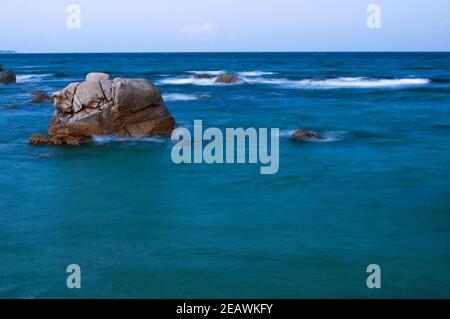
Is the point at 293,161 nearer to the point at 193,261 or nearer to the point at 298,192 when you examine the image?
the point at 298,192

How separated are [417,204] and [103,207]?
27.3ft

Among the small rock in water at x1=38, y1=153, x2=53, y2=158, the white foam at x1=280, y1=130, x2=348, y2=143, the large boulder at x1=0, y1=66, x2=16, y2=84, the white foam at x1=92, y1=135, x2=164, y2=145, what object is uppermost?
the large boulder at x1=0, y1=66, x2=16, y2=84

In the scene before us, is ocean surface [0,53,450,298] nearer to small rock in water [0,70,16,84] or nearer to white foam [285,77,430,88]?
white foam [285,77,430,88]

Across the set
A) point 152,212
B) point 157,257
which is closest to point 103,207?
point 152,212

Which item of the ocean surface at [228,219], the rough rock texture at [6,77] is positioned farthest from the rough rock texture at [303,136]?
the rough rock texture at [6,77]

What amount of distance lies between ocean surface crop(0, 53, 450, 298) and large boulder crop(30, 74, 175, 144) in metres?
0.67

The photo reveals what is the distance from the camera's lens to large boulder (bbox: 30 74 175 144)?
21812 millimetres

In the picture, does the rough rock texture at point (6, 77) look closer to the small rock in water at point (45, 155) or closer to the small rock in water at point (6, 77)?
the small rock in water at point (6, 77)

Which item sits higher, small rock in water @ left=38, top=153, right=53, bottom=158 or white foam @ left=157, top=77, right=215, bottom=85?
white foam @ left=157, top=77, right=215, bottom=85

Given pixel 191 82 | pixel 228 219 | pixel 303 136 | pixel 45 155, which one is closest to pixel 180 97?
pixel 191 82

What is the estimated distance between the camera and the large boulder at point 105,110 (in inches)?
859

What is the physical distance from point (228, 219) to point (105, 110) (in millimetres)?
10014

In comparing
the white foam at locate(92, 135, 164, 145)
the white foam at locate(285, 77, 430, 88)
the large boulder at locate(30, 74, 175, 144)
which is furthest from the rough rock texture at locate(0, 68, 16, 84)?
the white foam at locate(92, 135, 164, 145)

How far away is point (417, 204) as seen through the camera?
14.9 m
